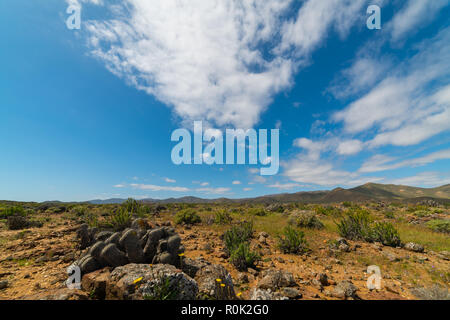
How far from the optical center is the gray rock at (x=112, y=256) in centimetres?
442

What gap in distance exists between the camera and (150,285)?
3.28 m

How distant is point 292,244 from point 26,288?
29.3 ft

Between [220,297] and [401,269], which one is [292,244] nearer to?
[401,269]

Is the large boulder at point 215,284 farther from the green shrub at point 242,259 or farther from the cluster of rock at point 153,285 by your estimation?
the green shrub at point 242,259

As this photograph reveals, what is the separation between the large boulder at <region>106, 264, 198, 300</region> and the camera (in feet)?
10.4

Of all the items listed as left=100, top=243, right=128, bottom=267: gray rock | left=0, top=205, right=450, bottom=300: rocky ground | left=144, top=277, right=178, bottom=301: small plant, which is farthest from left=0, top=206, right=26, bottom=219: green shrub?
left=144, top=277, right=178, bottom=301: small plant

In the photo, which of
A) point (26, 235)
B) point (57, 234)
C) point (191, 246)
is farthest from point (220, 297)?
point (26, 235)

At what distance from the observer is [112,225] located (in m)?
8.59

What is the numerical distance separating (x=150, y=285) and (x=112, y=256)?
6.33 feet

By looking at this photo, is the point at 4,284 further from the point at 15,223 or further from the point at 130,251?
the point at 15,223

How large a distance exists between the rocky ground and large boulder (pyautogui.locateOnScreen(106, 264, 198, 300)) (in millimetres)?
17

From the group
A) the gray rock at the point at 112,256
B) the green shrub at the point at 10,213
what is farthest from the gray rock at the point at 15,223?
the gray rock at the point at 112,256

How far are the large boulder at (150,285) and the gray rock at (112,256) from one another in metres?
0.92

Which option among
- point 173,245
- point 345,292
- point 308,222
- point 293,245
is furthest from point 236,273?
point 308,222
